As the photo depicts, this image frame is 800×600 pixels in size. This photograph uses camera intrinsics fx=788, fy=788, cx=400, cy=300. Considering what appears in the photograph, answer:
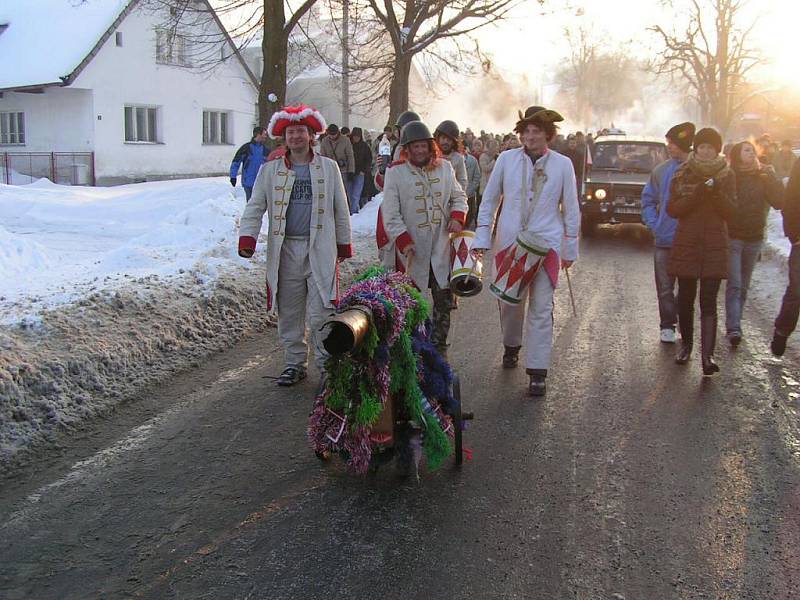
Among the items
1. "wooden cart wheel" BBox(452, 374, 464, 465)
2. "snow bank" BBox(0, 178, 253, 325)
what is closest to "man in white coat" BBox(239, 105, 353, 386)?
"wooden cart wheel" BBox(452, 374, 464, 465)

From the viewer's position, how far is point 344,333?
12.0 feet

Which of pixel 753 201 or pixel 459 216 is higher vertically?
pixel 753 201

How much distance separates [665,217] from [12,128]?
2797 cm

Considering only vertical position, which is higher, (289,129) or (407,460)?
(289,129)

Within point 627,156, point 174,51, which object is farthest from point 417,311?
point 174,51

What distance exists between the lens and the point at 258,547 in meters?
3.65

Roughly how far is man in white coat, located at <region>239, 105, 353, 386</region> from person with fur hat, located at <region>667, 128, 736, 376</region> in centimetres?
273

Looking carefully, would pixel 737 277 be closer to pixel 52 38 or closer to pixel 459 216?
pixel 459 216

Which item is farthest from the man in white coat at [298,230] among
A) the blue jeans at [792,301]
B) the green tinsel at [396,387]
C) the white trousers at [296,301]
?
the blue jeans at [792,301]

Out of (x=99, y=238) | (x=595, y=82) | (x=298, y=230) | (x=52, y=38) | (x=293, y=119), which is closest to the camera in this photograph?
(x=293, y=119)

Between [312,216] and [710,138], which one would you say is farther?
[710,138]

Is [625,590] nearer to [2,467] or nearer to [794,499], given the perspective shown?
[794,499]

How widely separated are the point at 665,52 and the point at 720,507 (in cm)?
4575

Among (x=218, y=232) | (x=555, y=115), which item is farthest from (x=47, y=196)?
(x=555, y=115)
